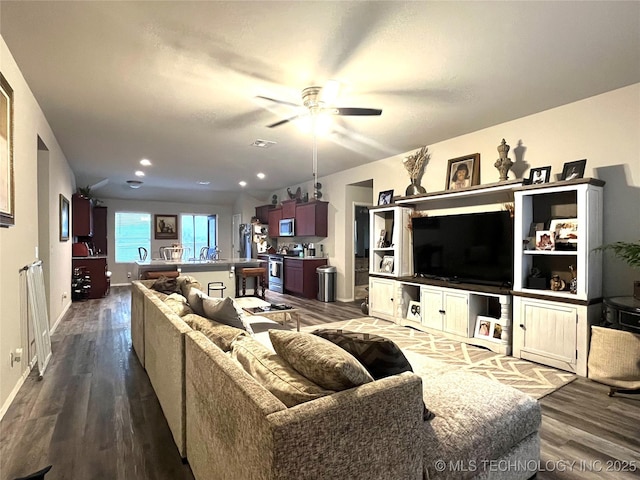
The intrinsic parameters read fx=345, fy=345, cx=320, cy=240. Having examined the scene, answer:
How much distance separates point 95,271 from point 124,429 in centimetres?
591

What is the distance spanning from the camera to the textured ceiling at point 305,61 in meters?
2.17

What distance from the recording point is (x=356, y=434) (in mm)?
1113

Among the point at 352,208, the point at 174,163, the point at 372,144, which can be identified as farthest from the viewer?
the point at 352,208

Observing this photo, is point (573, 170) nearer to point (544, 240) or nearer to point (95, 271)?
point (544, 240)

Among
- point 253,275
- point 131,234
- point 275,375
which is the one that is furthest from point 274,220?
point 275,375

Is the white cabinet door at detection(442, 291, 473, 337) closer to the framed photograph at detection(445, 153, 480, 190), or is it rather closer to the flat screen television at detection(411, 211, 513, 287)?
the flat screen television at detection(411, 211, 513, 287)

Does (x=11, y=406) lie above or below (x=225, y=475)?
below

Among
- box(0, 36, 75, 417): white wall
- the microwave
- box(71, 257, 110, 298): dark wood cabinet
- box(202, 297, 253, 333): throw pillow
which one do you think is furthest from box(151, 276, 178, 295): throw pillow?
the microwave

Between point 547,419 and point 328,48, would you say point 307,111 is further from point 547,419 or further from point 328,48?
point 547,419

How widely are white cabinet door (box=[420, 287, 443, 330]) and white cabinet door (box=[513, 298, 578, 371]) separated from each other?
0.96m

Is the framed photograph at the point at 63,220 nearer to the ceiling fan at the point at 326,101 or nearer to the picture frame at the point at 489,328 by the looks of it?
the ceiling fan at the point at 326,101

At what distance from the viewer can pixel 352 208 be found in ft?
23.0

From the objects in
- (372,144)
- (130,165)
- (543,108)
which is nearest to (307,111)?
(372,144)

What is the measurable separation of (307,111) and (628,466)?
3693 mm
